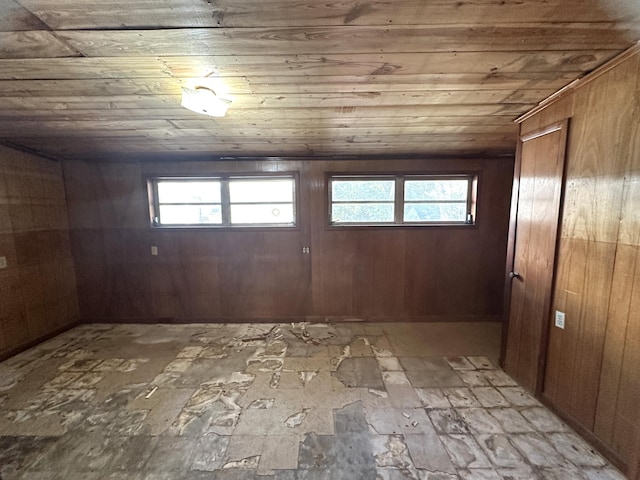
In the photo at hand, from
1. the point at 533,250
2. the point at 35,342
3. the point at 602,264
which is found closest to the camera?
the point at 602,264

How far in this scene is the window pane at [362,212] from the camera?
3.34m

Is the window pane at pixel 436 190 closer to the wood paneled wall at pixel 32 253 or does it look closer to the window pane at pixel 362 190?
the window pane at pixel 362 190

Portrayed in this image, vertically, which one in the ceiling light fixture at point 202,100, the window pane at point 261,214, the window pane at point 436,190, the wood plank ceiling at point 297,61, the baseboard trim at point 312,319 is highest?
the wood plank ceiling at point 297,61

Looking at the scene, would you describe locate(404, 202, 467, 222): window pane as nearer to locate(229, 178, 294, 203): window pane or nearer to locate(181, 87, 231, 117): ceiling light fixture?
locate(229, 178, 294, 203): window pane

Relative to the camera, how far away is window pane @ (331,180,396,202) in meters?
3.31

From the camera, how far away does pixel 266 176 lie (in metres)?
3.29

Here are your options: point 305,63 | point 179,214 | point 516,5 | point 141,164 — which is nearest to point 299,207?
point 179,214

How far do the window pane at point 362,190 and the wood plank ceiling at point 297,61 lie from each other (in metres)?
0.95

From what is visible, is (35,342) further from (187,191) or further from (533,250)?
(533,250)

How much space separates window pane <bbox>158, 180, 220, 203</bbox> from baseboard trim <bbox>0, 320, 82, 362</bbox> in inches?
81.4

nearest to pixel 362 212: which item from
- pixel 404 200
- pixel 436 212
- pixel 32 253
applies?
→ pixel 404 200

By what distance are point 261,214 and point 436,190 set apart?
2421 millimetres

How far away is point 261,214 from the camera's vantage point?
3371 mm

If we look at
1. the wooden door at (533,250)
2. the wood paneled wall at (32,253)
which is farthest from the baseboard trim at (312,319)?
the wooden door at (533,250)
